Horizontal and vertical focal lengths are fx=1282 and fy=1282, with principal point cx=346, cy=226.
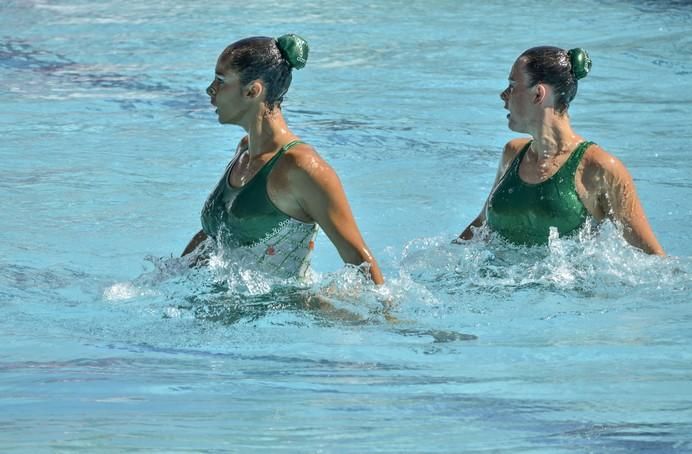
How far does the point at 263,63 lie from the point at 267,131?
228 mm

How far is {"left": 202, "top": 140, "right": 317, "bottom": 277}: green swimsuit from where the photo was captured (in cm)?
425

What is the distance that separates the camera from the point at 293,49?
4.20m

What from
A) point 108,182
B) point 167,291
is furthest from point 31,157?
point 167,291

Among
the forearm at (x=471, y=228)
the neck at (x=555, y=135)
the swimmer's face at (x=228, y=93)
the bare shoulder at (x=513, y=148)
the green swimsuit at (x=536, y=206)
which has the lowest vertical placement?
the forearm at (x=471, y=228)

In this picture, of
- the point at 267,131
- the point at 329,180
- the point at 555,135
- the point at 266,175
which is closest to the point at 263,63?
the point at 267,131

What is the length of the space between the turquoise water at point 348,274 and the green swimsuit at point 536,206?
7 centimetres

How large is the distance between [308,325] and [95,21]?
26.2ft

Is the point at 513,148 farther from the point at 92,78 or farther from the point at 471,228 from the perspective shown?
the point at 92,78

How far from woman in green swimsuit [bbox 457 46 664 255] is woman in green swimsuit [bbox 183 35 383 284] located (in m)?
0.91

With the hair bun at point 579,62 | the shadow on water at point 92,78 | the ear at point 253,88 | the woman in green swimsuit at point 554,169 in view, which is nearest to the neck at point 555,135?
the woman in green swimsuit at point 554,169

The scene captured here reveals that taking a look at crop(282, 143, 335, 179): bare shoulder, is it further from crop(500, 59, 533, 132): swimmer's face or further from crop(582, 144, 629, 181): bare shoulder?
crop(582, 144, 629, 181): bare shoulder

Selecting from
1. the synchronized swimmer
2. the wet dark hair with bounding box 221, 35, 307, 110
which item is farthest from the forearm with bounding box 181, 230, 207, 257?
the wet dark hair with bounding box 221, 35, 307, 110

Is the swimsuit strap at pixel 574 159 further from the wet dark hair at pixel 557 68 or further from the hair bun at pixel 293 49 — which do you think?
the hair bun at pixel 293 49

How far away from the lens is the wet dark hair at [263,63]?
4.21 meters
